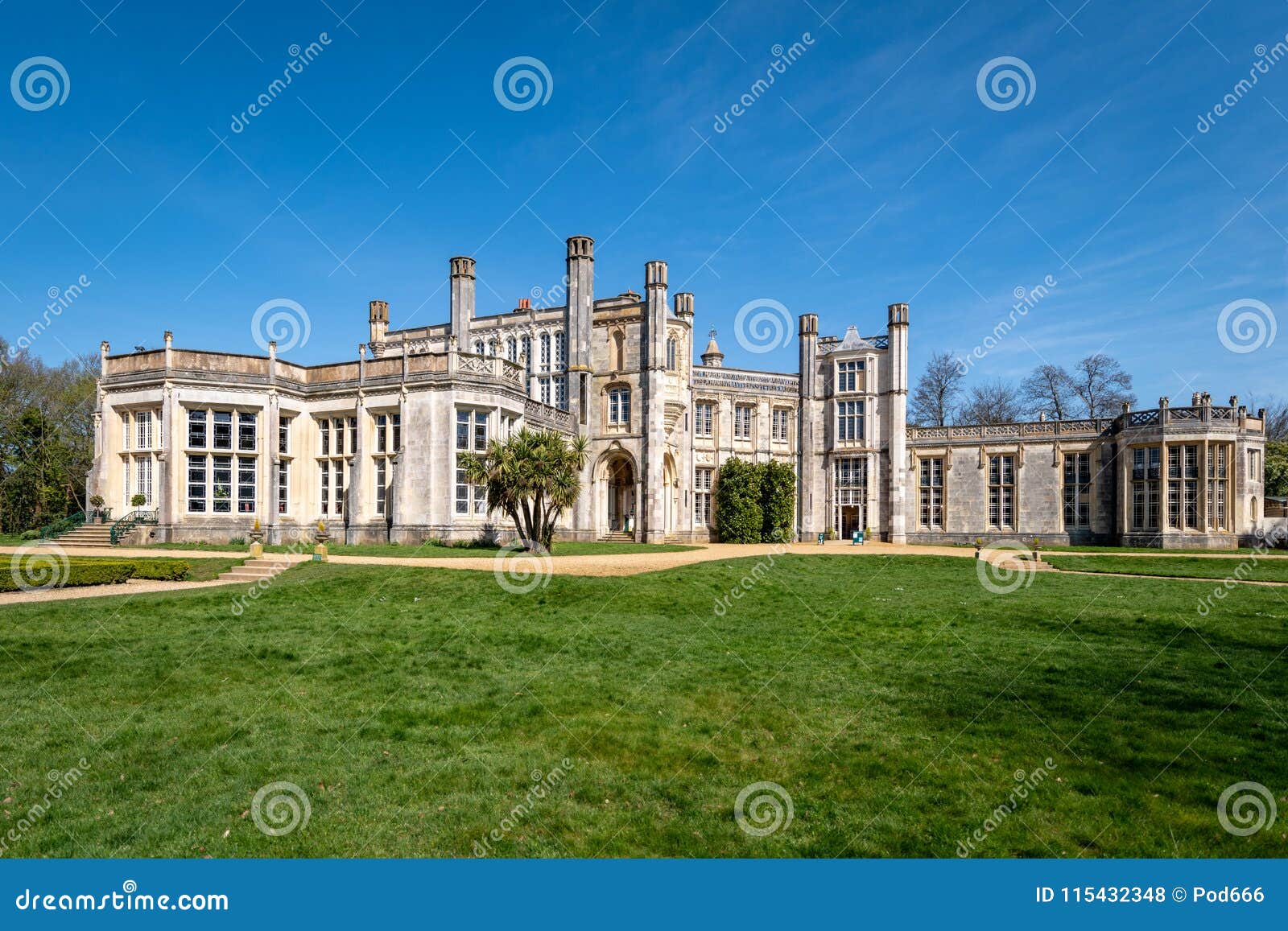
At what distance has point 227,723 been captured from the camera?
8.05m

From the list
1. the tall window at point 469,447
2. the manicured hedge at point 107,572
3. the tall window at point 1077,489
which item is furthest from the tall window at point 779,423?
the manicured hedge at point 107,572

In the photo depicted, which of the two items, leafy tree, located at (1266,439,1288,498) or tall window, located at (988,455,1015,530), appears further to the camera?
leafy tree, located at (1266,439,1288,498)

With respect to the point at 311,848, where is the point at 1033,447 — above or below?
above

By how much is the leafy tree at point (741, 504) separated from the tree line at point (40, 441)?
34.1m

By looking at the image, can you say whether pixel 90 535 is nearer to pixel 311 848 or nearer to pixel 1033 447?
pixel 311 848

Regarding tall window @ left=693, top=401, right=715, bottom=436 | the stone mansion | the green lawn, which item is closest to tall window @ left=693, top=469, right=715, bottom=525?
the stone mansion

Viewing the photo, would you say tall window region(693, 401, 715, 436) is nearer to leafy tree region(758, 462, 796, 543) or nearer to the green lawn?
leafy tree region(758, 462, 796, 543)

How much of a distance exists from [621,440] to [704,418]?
716 centimetres

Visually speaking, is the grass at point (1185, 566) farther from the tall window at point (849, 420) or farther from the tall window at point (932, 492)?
the tall window at point (849, 420)

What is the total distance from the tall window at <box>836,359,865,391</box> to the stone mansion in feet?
0.36

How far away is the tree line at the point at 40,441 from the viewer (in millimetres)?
38688

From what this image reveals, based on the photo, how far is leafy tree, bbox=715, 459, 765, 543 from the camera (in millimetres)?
41188

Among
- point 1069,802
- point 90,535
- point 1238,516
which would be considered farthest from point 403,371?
point 1238,516

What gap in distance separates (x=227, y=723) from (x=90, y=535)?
75.2 feet
